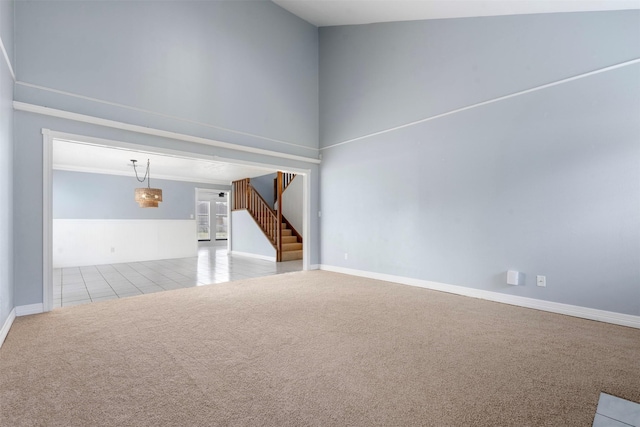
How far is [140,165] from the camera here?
759cm

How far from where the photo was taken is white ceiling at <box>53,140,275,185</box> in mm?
6031

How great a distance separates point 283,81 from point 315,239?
11.0 ft

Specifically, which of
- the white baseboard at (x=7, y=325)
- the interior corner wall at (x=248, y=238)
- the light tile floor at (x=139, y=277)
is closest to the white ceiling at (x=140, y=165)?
the interior corner wall at (x=248, y=238)

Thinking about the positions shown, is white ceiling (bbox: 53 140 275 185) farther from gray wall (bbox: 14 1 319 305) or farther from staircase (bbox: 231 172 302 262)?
gray wall (bbox: 14 1 319 305)

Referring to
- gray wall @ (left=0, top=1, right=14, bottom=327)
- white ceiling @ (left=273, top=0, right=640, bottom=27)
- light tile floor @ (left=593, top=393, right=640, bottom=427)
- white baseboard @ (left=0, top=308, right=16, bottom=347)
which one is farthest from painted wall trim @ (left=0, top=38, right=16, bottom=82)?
light tile floor @ (left=593, top=393, right=640, bottom=427)

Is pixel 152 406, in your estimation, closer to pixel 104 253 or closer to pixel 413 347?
pixel 413 347

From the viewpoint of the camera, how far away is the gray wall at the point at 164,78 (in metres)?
3.45

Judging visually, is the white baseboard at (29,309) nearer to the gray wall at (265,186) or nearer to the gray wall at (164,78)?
the gray wall at (164,78)

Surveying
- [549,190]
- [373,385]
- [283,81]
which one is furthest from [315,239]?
[373,385]

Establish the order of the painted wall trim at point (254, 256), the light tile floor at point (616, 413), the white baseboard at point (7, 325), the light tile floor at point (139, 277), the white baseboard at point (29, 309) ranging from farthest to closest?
1. the painted wall trim at point (254, 256)
2. the light tile floor at point (139, 277)
3. the white baseboard at point (29, 309)
4. the white baseboard at point (7, 325)
5. the light tile floor at point (616, 413)

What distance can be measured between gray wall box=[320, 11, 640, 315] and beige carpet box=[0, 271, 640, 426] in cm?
76

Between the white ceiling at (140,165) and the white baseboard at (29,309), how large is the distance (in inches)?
115

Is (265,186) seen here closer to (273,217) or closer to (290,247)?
(273,217)

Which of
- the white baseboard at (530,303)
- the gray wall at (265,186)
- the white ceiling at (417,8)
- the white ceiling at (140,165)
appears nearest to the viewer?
the white baseboard at (530,303)
